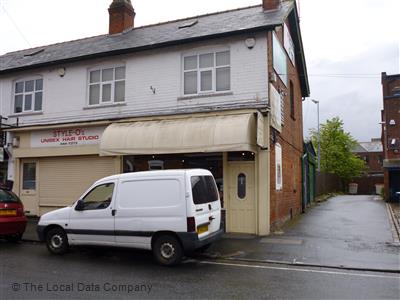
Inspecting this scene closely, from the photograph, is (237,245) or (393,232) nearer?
(237,245)

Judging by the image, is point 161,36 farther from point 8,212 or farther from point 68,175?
point 8,212

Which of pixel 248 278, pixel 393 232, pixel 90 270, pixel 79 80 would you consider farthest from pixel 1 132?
pixel 393 232

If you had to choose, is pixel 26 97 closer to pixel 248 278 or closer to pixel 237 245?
pixel 237 245

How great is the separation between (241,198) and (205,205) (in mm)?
3888

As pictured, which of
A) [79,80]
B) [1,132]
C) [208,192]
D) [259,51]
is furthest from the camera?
[1,132]

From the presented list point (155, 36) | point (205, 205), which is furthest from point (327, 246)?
point (155, 36)

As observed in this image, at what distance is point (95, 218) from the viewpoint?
8992 millimetres

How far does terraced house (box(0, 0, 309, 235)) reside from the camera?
39.7 ft

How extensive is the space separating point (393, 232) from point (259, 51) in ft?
23.4

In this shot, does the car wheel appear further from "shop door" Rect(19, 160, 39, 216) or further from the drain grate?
the drain grate

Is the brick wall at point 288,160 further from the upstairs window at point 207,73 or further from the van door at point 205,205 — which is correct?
the van door at point 205,205

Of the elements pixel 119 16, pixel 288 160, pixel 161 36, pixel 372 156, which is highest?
pixel 119 16

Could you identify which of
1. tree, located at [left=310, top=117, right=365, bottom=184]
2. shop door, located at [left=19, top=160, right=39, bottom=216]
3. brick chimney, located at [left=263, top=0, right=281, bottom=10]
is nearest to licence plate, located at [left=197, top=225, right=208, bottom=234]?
brick chimney, located at [left=263, top=0, right=281, bottom=10]

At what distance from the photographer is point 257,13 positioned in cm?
1418
